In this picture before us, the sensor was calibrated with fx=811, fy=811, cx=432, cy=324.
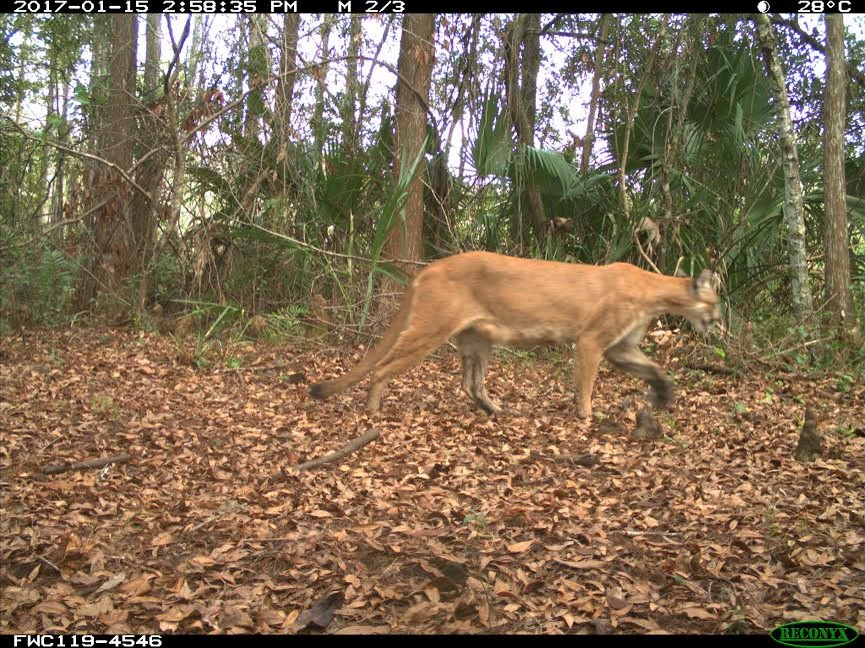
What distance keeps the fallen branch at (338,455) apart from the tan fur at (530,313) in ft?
2.08

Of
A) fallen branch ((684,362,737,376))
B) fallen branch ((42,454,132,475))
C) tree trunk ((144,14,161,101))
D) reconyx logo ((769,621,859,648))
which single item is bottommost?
reconyx logo ((769,621,859,648))

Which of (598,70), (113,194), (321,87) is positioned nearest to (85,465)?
(113,194)

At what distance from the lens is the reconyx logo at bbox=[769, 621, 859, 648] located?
11.2 feet

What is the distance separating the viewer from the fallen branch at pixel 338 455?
5789mm

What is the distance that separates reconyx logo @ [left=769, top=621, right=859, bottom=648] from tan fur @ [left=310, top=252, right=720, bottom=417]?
142 inches

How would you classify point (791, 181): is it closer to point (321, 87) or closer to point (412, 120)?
point (412, 120)

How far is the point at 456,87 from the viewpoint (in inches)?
458

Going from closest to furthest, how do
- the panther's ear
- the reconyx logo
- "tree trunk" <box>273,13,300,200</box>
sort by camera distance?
the reconyx logo → the panther's ear → "tree trunk" <box>273,13,300,200</box>

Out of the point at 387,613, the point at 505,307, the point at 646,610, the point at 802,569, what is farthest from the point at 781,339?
the point at 387,613

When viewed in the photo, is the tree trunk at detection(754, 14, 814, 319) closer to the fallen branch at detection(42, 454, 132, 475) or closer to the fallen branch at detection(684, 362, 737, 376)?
the fallen branch at detection(684, 362, 737, 376)

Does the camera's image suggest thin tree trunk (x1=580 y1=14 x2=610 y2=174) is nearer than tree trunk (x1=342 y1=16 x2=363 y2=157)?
No

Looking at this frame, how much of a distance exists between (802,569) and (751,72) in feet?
25.7

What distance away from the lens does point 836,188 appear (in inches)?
361

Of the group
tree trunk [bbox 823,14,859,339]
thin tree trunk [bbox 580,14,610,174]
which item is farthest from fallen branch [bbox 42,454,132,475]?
thin tree trunk [bbox 580,14,610,174]
